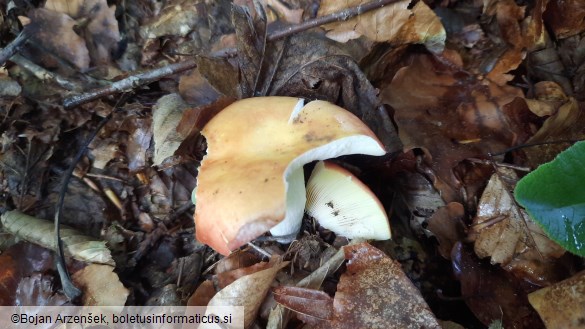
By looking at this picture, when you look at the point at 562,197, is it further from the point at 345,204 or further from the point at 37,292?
the point at 37,292

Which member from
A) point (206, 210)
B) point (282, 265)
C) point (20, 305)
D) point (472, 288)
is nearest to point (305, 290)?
point (282, 265)

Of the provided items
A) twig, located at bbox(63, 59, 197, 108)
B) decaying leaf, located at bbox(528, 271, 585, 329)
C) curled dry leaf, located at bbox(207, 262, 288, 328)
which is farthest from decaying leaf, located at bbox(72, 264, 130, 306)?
decaying leaf, located at bbox(528, 271, 585, 329)

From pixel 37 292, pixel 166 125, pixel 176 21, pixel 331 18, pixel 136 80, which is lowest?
pixel 37 292

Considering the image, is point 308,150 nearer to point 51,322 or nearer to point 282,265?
point 282,265

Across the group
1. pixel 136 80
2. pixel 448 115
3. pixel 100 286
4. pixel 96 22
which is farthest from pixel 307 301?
pixel 96 22

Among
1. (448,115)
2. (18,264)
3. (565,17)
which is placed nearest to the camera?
(18,264)

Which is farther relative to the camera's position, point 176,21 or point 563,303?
point 176,21

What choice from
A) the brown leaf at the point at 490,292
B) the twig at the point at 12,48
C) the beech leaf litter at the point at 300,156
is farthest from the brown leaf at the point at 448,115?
the twig at the point at 12,48
